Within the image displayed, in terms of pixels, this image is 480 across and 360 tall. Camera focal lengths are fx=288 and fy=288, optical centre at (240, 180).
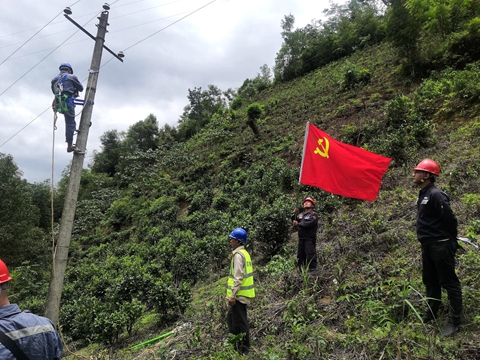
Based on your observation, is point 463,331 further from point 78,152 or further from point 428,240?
point 78,152

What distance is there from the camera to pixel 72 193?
3.69m

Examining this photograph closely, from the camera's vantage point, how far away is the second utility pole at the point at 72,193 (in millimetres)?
3355

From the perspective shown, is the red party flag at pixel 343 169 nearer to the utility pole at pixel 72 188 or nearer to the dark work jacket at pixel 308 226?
the dark work jacket at pixel 308 226

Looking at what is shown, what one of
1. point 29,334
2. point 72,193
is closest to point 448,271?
point 29,334

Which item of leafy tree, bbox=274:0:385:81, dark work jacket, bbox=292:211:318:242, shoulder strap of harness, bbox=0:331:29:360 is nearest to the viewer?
shoulder strap of harness, bbox=0:331:29:360

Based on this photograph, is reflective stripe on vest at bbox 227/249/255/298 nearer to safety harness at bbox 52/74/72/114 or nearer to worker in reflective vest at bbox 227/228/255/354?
worker in reflective vest at bbox 227/228/255/354

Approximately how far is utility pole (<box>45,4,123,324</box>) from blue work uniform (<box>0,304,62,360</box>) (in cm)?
180

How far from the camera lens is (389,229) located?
5.65 m

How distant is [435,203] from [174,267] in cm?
739

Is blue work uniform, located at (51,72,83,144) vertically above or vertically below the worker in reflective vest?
above

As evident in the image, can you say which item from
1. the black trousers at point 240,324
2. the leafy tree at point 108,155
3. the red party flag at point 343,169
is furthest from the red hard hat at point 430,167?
the leafy tree at point 108,155

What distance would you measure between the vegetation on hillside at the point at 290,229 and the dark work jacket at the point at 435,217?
64 cm

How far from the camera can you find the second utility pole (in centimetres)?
335

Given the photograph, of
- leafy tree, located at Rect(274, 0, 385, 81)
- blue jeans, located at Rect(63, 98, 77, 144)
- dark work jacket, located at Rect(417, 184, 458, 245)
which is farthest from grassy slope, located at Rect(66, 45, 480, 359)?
leafy tree, located at Rect(274, 0, 385, 81)
